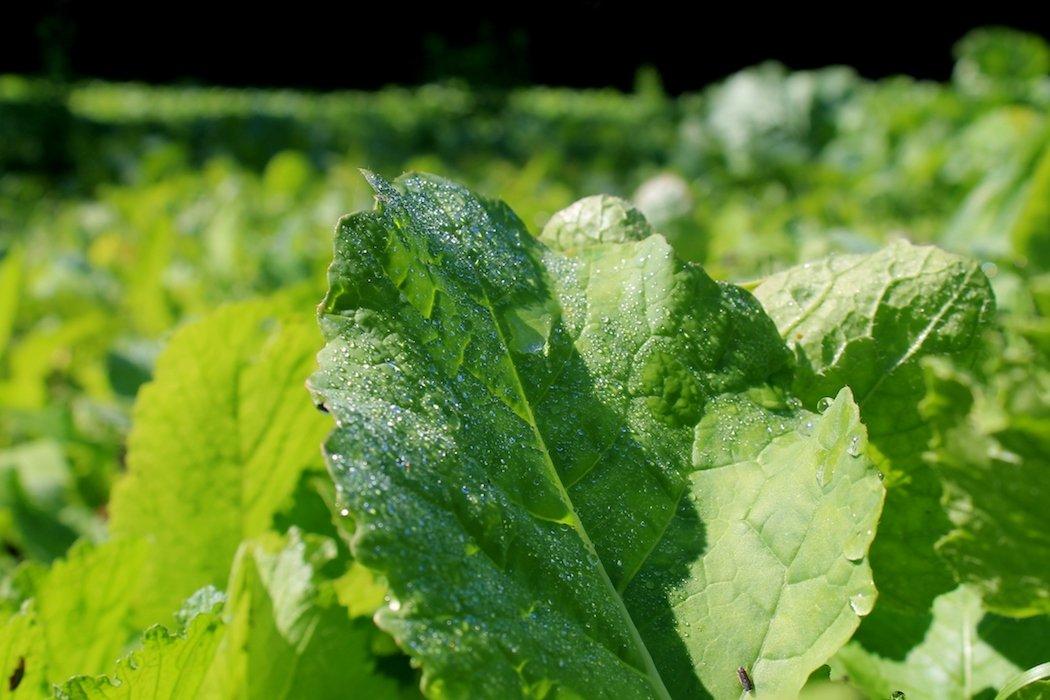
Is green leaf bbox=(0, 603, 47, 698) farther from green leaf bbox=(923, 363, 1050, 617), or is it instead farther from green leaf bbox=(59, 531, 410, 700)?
green leaf bbox=(923, 363, 1050, 617)

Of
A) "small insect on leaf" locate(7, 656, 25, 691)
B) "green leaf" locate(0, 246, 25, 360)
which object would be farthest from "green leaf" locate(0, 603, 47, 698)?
"green leaf" locate(0, 246, 25, 360)

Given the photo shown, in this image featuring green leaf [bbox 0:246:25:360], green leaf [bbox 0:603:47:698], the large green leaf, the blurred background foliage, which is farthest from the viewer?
green leaf [bbox 0:246:25:360]

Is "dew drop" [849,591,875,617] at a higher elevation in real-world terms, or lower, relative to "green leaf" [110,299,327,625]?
higher

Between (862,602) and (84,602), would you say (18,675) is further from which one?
(862,602)

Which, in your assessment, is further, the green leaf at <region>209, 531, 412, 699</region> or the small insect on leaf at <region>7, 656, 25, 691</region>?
the small insect on leaf at <region>7, 656, 25, 691</region>

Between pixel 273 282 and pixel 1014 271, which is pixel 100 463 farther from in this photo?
pixel 1014 271

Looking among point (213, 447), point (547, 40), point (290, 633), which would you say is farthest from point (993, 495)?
point (547, 40)

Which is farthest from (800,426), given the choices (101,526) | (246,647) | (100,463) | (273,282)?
(273,282)
